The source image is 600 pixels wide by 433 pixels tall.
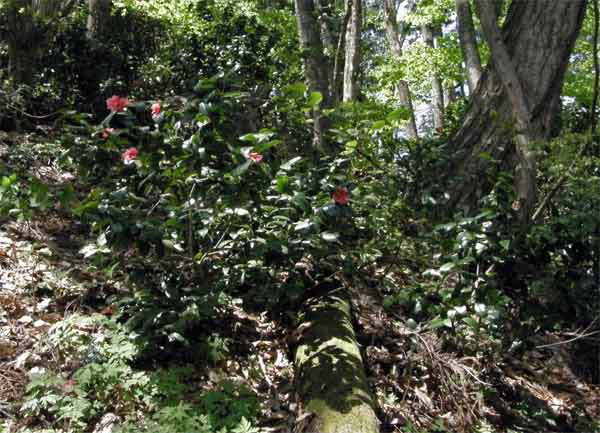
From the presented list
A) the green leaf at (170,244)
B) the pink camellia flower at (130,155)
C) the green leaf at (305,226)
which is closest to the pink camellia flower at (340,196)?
the green leaf at (305,226)

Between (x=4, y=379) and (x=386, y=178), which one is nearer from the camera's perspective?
(x=4, y=379)

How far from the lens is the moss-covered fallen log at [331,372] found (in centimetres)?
255

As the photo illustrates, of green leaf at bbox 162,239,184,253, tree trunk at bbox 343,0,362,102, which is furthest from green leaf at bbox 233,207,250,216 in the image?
tree trunk at bbox 343,0,362,102

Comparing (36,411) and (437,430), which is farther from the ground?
(36,411)

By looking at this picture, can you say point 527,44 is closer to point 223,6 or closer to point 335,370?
point 335,370

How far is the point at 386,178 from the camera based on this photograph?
3.93 metres

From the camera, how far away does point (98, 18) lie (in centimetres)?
753

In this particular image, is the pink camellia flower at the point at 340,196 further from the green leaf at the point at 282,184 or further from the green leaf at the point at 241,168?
the green leaf at the point at 241,168

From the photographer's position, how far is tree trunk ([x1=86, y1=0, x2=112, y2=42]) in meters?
7.35

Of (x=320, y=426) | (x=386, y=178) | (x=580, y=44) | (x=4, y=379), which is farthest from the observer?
(x=580, y=44)

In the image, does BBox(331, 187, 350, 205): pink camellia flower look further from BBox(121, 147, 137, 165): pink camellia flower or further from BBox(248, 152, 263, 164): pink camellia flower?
BBox(121, 147, 137, 165): pink camellia flower

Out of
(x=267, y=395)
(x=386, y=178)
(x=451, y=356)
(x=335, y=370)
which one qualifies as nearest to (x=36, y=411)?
(x=267, y=395)

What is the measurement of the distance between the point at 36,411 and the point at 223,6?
241 inches

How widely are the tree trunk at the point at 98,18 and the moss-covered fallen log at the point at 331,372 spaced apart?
5.74m
